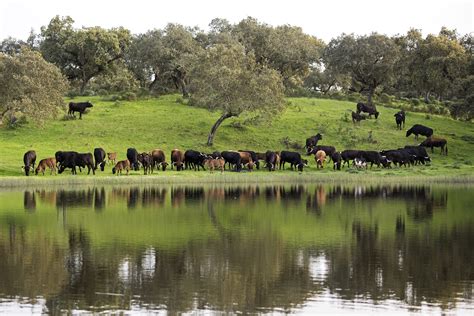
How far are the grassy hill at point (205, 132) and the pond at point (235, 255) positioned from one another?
76.7 feet

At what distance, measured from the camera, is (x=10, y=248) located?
26.7 m

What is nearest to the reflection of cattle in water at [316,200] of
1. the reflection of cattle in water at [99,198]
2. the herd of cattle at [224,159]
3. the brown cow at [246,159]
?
the reflection of cattle in water at [99,198]

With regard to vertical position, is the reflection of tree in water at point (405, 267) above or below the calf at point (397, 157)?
below

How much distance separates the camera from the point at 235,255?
2542cm

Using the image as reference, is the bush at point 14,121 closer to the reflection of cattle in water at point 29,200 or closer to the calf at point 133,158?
the calf at point 133,158

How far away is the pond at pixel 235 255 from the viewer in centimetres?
1916

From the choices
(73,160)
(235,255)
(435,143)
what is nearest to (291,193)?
(73,160)

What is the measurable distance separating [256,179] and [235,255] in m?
34.3

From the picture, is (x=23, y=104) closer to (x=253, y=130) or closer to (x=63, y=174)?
(x=63, y=174)

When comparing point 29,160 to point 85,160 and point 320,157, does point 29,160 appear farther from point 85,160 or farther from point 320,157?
point 320,157

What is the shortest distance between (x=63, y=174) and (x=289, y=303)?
137 feet

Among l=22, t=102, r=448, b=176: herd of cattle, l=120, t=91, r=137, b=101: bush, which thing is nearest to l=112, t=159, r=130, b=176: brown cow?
l=22, t=102, r=448, b=176: herd of cattle

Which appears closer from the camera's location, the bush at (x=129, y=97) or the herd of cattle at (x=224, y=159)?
the herd of cattle at (x=224, y=159)

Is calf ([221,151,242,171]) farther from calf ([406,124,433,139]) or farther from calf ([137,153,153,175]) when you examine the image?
calf ([406,124,433,139])
